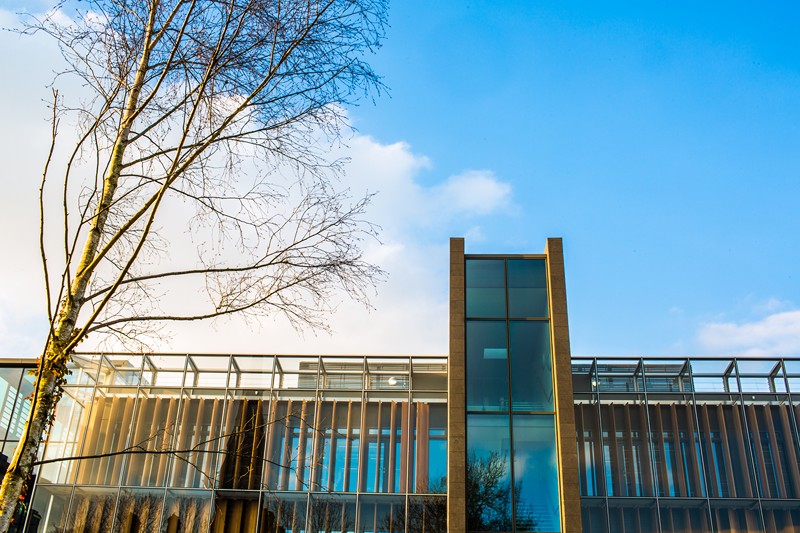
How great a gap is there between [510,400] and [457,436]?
1.44 meters

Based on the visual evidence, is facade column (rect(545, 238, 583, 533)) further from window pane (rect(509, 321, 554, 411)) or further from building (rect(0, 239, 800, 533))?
window pane (rect(509, 321, 554, 411))

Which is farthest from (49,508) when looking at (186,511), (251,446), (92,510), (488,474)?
(488,474)

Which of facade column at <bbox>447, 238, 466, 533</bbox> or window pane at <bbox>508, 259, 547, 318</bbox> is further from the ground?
window pane at <bbox>508, 259, 547, 318</bbox>

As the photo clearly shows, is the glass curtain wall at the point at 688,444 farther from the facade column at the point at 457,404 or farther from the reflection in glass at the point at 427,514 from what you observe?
the facade column at the point at 457,404

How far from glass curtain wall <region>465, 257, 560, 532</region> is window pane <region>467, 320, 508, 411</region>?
22 millimetres

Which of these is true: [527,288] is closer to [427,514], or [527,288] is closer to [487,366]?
[487,366]

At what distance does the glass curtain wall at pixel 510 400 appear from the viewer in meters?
16.9

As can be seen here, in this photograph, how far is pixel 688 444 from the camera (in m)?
19.4

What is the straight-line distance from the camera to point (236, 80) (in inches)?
310

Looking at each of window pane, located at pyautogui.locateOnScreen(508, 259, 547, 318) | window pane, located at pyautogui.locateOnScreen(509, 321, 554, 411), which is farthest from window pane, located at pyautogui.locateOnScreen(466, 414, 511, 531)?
window pane, located at pyautogui.locateOnScreen(508, 259, 547, 318)

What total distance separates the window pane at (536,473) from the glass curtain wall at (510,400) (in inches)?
Answer: 0.8

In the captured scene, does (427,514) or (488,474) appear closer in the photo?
(488,474)

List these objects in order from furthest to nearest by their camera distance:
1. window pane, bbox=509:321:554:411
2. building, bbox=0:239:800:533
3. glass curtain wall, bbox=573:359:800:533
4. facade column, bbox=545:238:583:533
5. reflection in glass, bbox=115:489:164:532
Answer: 1. reflection in glass, bbox=115:489:164:532
2. glass curtain wall, bbox=573:359:800:533
3. window pane, bbox=509:321:554:411
4. building, bbox=0:239:800:533
5. facade column, bbox=545:238:583:533

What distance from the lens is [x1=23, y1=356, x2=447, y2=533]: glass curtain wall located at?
61.8 feet
